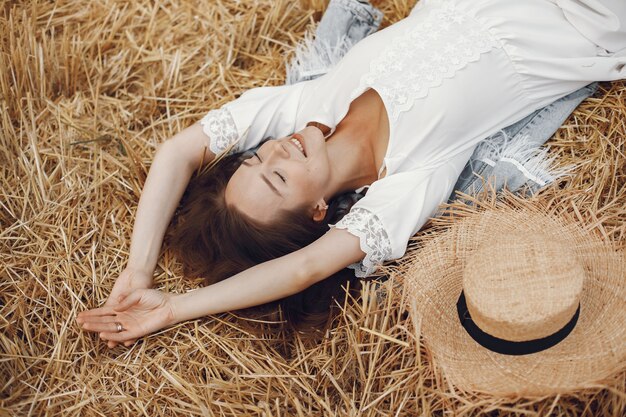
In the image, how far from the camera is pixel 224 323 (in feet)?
7.65

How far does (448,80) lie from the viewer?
2.39 m

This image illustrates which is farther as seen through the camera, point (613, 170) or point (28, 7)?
point (28, 7)

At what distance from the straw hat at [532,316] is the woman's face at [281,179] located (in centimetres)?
58

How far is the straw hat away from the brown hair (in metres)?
0.53

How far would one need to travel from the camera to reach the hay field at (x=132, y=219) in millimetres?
2098

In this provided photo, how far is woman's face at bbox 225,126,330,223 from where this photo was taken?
228cm

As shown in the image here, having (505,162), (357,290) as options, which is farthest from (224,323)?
(505,162)

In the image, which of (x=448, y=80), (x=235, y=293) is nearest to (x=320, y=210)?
(x=235, y=293)

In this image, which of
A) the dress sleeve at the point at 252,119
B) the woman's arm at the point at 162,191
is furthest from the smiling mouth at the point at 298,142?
the woman's arm at the point at 162,191

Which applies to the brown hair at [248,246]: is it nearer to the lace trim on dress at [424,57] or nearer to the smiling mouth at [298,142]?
the smiling mouth at [298,142]

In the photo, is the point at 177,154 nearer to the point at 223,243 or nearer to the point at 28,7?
the point at 223,243

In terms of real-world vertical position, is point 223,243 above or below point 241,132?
below

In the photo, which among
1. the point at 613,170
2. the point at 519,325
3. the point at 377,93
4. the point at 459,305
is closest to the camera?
the point at 519,325

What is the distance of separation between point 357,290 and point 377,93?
84cm
